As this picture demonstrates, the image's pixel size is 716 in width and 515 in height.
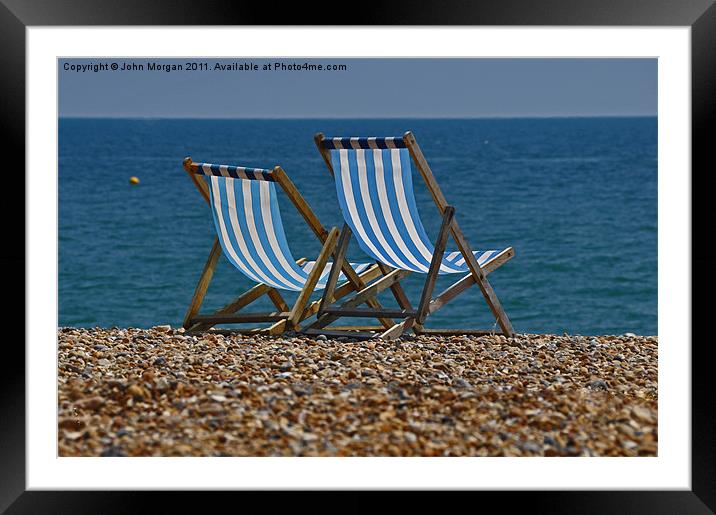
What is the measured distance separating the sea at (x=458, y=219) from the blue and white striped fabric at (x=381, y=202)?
2667 mm

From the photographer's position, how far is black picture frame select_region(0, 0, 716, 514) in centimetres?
341

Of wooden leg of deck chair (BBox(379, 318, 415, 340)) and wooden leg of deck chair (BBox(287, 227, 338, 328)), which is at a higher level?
wooden leg of deck chair (BBox(287, 227, 338, 328))

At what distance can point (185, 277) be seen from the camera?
1959cm

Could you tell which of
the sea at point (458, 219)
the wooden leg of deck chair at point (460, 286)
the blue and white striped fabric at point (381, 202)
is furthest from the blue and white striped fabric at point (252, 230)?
the sea at point (458, 219)

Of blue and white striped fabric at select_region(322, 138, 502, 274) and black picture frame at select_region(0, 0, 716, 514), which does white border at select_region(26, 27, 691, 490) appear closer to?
black picture frame at select_region(0, 0, 716, 514)

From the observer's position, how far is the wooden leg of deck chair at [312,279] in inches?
217

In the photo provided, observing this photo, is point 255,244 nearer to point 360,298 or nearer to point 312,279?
point 312,279

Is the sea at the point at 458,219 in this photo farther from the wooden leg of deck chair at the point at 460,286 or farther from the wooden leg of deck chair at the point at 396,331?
the wooden leg of deck chair at the point at 396,331
